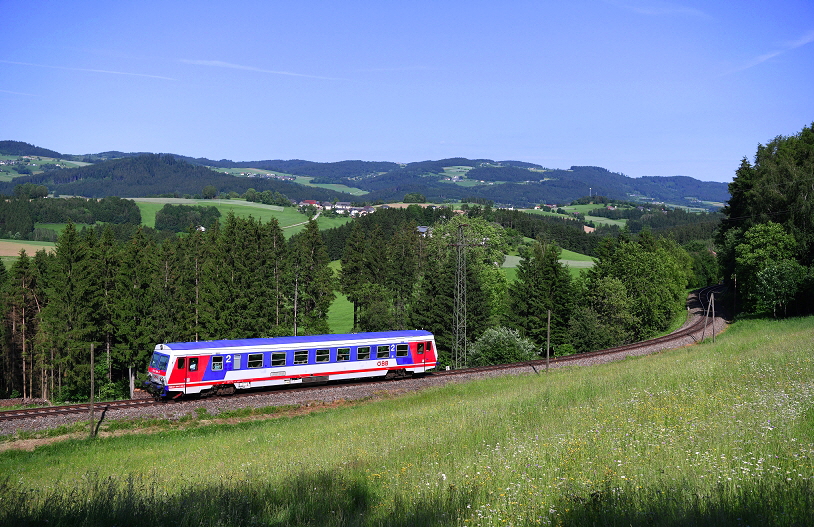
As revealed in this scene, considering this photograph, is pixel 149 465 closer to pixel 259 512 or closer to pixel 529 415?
pixel 259 512

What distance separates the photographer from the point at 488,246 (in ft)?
262

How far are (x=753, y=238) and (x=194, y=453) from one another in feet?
175

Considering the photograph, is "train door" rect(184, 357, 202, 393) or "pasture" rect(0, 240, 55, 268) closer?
"train door" rect(184, 357, 202, 393)

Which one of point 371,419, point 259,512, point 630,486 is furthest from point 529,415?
point 259,512

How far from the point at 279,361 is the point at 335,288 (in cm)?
3223

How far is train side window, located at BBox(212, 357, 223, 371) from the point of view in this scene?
28906 millimetres

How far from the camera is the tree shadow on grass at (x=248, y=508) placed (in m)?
8.10

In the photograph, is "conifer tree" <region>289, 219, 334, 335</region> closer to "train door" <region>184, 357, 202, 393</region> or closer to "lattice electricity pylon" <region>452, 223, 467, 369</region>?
"lattice electricity pylon" <region>452, 223, 467, 369</region>

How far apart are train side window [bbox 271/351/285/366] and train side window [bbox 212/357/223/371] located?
8.46ft

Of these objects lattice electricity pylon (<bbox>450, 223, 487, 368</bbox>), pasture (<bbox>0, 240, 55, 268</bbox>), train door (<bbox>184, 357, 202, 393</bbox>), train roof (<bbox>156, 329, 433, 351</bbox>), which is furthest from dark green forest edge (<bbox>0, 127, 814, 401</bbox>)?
pasture (<bbox>0, 240, 55, 268</bbox>)

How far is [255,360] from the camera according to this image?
29828 millimetres

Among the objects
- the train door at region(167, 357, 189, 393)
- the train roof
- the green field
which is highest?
the train roof

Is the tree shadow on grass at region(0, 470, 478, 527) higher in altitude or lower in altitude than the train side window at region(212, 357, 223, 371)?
higher

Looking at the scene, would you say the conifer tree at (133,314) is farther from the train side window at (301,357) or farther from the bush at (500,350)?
the bush at (500,350)
